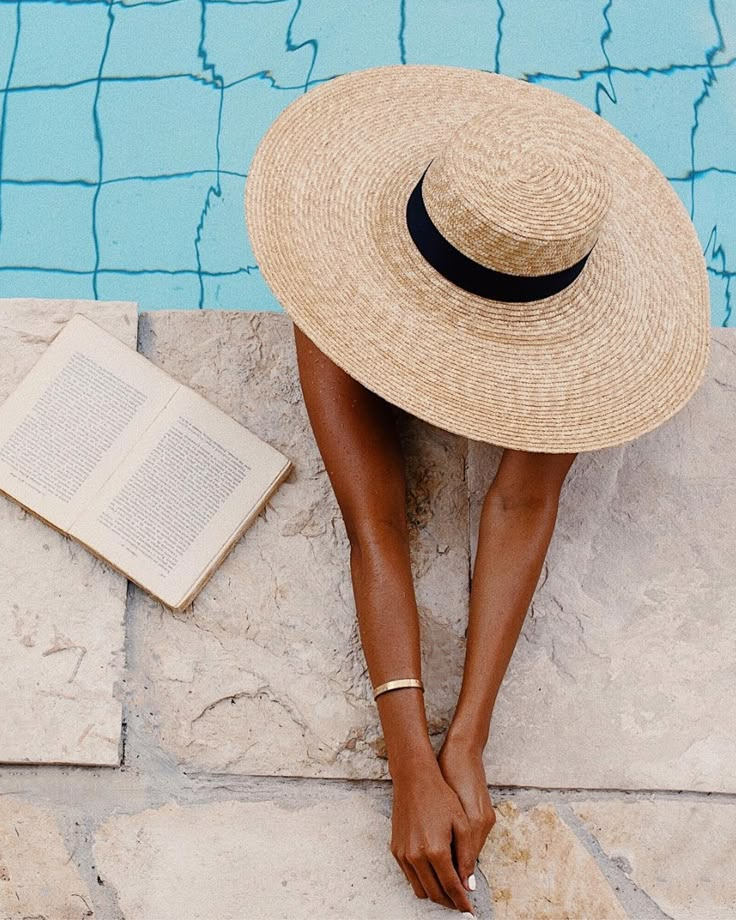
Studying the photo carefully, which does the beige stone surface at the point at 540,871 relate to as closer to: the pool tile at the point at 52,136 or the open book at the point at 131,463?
the open book at the point at 131,463

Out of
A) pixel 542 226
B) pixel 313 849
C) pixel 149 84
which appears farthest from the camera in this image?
pixel 149 84

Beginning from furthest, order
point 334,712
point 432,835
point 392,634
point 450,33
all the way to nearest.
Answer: point 450,33
point 334,712
point 392,634
point 432,835

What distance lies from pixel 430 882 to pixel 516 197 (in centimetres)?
103

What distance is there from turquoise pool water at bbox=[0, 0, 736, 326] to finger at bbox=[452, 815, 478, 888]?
1.31 m

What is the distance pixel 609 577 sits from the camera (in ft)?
6.17

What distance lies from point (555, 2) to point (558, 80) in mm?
253

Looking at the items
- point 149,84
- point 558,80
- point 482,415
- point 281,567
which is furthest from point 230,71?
point 482,415

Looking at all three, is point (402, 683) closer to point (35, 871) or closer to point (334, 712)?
point (334, 712)

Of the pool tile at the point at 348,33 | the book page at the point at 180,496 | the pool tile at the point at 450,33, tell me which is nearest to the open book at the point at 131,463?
the book page at the point at 180,496

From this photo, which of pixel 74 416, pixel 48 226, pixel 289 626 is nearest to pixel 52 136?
pixel 48 226

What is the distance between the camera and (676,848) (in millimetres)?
1739

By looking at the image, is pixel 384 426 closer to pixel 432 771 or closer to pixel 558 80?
pixel 432 771

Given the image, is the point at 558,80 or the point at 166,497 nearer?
the point at 166,497

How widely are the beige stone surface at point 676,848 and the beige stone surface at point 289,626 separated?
33 centimetres
